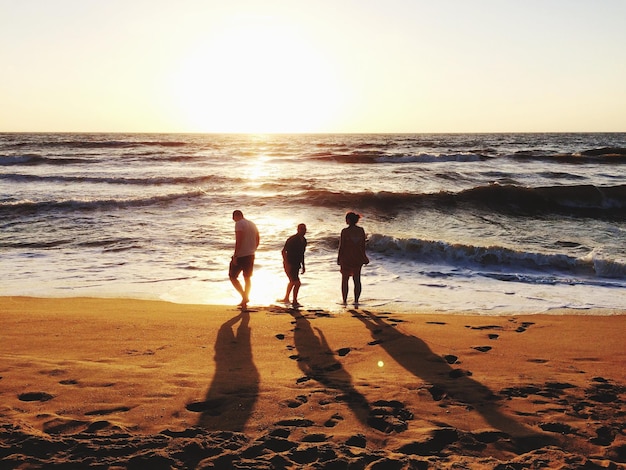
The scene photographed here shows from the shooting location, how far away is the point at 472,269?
42.0ft

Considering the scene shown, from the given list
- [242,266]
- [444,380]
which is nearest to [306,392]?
[444,380]

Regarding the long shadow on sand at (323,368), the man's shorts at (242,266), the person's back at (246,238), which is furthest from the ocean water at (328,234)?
the long shadow on sand at (323,368)

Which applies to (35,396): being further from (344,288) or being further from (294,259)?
(344,288)

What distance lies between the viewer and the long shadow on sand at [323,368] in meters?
4.96

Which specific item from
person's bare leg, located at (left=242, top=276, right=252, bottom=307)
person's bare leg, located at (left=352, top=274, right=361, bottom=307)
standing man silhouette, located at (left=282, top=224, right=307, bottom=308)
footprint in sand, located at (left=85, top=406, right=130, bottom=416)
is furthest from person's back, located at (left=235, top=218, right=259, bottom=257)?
footprint in sand, located at (left=85, top=406, right=130, bottom=416)

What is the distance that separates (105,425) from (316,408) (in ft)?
5.66

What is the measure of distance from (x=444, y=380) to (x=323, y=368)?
4.20ft

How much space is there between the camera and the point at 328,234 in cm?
1639

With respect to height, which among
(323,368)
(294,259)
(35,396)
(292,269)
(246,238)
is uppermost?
(246,238)

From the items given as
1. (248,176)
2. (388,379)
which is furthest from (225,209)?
(388,379)

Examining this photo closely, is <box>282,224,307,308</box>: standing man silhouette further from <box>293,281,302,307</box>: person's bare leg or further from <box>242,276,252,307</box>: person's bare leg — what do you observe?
<box>242,276,252,307</box>: person's bare leg

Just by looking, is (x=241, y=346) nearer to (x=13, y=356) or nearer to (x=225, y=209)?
(x=13, y=356)

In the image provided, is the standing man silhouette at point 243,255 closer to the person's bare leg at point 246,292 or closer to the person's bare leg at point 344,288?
the person's bare leg at point 246,292

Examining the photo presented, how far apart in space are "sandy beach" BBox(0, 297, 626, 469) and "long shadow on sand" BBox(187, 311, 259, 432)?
2cm
